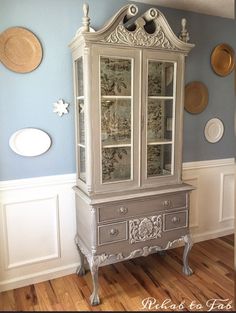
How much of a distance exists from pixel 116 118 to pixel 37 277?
4.69 ft

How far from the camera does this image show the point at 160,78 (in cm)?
204

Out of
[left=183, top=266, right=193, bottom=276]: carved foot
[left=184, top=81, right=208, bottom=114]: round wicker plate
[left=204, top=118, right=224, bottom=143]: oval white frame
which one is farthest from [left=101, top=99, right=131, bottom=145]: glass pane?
[left=183, top=266, right=193, bottom=276]: carved foot

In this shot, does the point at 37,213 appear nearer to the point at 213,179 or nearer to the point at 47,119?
the point at 47,119

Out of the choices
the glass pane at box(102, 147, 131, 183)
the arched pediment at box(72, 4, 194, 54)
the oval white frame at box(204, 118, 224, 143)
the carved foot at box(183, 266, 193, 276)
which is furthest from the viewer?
the oval white frame at box(204, 118, 224, 143)

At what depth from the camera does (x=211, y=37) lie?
8.48 feet

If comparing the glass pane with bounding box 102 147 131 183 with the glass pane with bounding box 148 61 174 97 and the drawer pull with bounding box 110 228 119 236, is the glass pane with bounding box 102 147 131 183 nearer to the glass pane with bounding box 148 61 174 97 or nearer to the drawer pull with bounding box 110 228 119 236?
the drawer pull with bounding box 110 228 119 236

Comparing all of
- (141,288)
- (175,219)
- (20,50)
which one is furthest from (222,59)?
(141,288)

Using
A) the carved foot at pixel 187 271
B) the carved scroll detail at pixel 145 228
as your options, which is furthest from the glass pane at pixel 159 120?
the carved foot at pixel 187 271

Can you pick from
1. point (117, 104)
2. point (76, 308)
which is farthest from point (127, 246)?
point (117, 104)

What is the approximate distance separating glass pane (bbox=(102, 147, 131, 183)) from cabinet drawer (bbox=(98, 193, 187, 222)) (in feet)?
0.65

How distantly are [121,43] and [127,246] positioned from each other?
1444mm

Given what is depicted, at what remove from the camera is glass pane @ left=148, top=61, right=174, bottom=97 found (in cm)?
199

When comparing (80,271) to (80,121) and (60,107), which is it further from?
(60,107)

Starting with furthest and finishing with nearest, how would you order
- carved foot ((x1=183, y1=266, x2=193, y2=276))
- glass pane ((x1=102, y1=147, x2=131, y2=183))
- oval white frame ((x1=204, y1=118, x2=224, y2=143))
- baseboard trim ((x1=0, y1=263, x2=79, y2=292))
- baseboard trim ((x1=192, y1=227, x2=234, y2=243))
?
baseboard trim ((x1=192, y1=227, x2=234, y2=243)) → oval white frame ((x1=204, y1=118, x2=224, y2=143)) → carved foot ((x1=183, y1=266, x2=193, y2=276)) → baseboard trim ((x1=0, y1=263, x2=79, y2=292)) → glass pane ((x1=102, y1=147, x2=131, y2=183))
